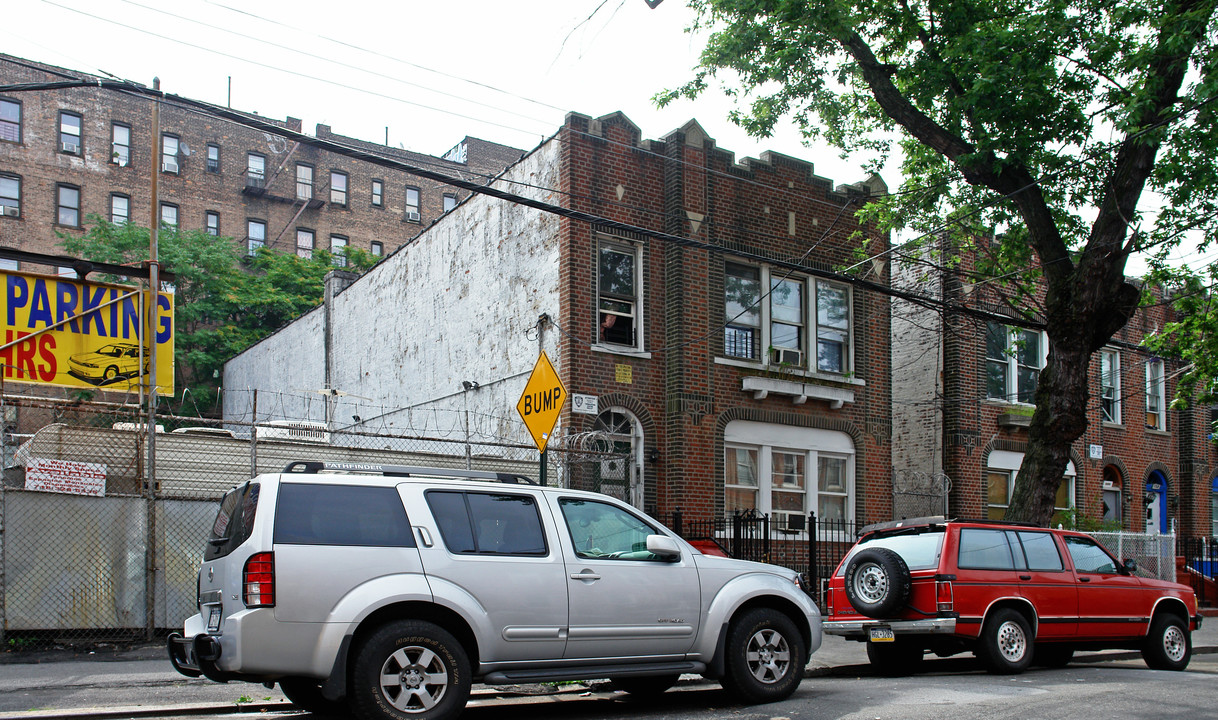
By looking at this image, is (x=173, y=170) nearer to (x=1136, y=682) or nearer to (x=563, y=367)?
(x=563, y=367)

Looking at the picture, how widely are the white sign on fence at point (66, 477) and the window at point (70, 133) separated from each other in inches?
1368

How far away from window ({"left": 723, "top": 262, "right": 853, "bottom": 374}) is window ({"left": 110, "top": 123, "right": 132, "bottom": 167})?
3357 centimetres

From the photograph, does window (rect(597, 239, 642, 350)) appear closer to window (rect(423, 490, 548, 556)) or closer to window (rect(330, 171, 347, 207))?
window (rect(423, 490, 548, 556))

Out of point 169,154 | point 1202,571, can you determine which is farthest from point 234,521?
point 169,154

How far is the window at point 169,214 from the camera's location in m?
43.6

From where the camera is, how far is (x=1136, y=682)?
384 inches

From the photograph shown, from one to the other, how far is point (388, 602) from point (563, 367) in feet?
30.7

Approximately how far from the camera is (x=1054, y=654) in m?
12.0

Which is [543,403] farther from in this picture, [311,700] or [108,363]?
[108,363]

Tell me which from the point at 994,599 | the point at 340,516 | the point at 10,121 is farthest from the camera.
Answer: the point at 10,121

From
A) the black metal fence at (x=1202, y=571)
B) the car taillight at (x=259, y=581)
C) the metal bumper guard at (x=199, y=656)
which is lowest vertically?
the black metal fence at (x=1202, y=571)

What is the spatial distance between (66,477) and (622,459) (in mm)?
7688

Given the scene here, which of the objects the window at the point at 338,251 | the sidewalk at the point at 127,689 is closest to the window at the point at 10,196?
the window at the point at 338,251

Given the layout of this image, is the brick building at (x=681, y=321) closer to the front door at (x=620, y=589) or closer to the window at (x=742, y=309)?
the window at (x=742, y=309)
